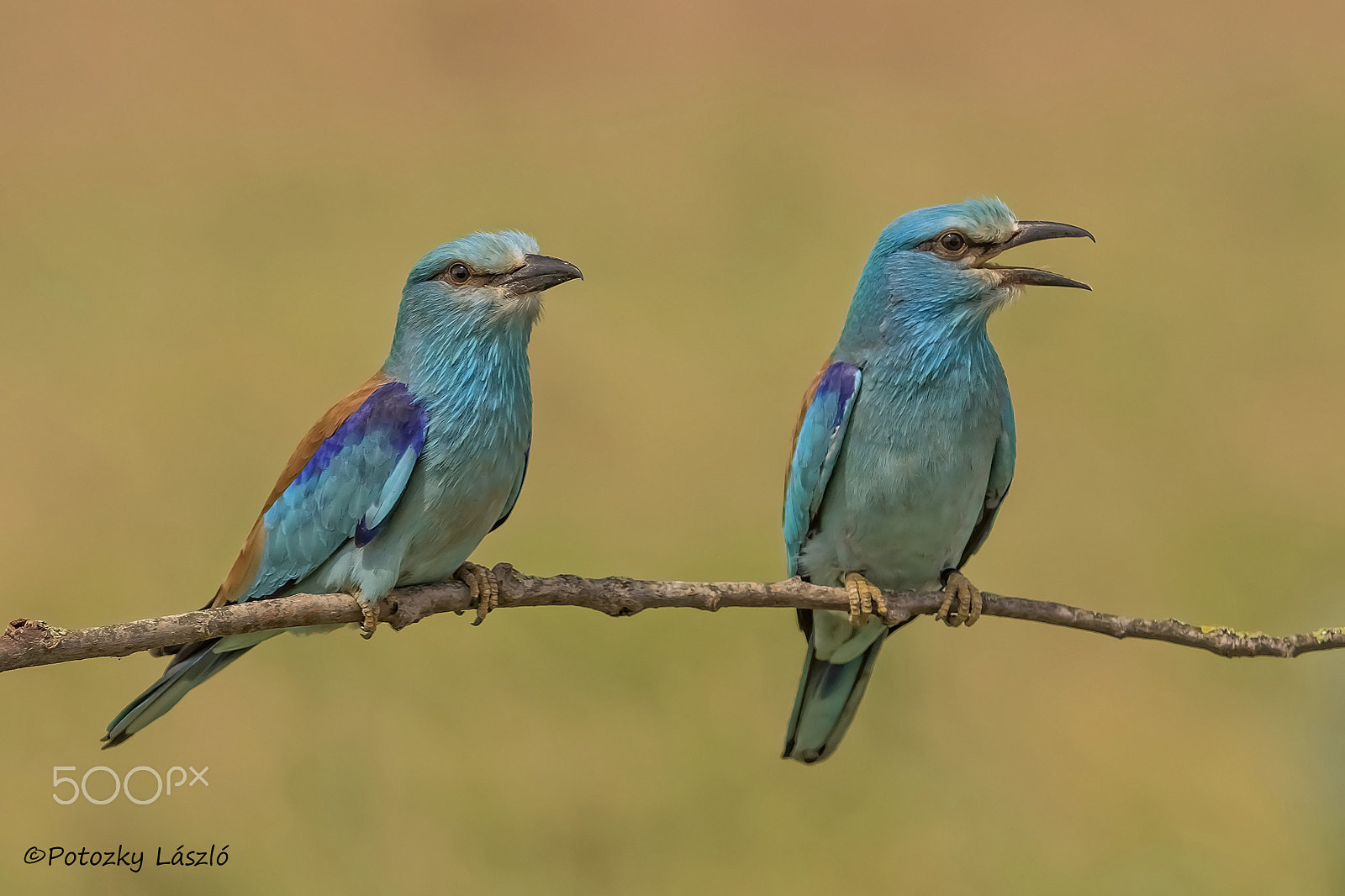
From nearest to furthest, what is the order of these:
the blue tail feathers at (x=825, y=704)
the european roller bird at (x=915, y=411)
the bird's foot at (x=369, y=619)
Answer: the bird's foot at (x=369, y=619) < the european roller bird at (x=915, y=411) < the blue tail feathers at (x=825, y=704)

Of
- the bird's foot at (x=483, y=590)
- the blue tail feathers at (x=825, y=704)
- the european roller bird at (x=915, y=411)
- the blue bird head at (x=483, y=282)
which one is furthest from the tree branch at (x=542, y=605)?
the blue bird head at (x=483, y=282)

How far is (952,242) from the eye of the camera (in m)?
2.12

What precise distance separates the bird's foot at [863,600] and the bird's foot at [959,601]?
0.39ft

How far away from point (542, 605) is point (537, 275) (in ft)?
1.71

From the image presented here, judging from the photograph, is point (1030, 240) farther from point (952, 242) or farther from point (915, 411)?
point (915, 411)

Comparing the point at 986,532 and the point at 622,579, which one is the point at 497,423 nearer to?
the point at 622,579

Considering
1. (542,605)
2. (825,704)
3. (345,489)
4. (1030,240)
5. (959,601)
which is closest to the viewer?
(542,605)

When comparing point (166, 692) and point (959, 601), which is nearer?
point (166, 692)

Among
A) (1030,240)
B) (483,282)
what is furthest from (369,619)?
(1030,240)

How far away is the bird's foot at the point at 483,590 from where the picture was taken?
2.01 meters

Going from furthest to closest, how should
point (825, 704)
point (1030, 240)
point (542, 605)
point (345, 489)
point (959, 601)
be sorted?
point (825, 704) → point (959, 601) → point (1030, 240) → point (345, 489) → point (542, 605)

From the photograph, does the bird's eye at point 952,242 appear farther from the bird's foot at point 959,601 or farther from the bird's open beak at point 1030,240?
the bird's foot at point 959,601

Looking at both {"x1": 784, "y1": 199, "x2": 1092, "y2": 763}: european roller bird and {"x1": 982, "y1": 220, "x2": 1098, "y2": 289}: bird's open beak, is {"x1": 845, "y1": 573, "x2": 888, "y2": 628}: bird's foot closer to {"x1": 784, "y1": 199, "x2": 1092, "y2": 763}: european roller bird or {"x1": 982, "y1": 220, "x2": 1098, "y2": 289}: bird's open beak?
{"x1": 784, "y1": 199, "x2": 1092, "y2": 763}: european roller bird

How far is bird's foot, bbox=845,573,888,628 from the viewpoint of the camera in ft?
6.98
